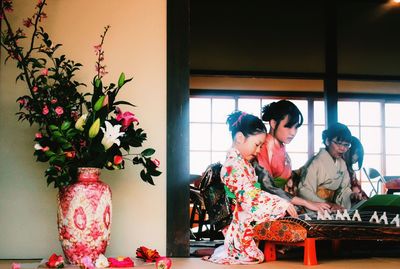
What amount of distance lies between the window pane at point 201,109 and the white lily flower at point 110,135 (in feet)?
22.7

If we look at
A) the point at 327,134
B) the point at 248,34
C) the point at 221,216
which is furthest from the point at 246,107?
the point at 221,216

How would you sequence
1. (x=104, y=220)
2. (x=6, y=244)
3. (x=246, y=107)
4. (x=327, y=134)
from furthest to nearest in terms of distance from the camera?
(x=246, y=107) < (x=327, y=134) < (x=6, y=244) < (x=104, y=220)

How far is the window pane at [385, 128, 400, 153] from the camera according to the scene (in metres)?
11.5

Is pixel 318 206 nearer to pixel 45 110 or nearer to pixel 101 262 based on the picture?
pixel 101 262

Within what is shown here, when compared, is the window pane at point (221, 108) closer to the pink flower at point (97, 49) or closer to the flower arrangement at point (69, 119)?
the pink flower at point (97, 49)

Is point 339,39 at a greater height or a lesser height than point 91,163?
greater

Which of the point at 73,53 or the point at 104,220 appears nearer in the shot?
the point at 104,220

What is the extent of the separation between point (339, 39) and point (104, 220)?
5731mm

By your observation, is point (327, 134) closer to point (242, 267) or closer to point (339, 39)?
point (242, 267)

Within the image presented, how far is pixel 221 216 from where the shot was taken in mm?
4309

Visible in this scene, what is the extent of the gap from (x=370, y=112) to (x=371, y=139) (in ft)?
1.69

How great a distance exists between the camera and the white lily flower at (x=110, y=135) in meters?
3.65

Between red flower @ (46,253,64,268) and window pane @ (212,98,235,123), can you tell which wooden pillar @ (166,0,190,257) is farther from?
window pane @ (212,98,235,123)

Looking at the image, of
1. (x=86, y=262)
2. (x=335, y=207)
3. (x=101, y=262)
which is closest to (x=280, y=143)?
(x=335, y=207)
